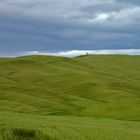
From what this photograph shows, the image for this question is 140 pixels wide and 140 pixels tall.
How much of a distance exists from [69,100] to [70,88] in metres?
28.3

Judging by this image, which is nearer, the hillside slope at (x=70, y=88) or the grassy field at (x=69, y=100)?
the grassy field at (x=69, y=100)

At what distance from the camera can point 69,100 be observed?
67.3m

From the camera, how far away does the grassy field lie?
16519 millimetres

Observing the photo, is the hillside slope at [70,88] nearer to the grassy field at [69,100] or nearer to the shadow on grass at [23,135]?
the grassy field at [69,100]

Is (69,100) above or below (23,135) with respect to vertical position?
below

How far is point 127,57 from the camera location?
177750mm

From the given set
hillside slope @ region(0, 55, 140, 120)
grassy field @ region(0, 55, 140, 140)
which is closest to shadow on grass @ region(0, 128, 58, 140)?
grassy field @ region(0, 55, 140, 140)

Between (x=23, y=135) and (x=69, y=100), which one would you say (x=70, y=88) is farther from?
(x=23, y=135)

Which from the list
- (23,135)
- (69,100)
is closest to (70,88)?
(69,100)

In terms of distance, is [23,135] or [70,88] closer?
[23,135]

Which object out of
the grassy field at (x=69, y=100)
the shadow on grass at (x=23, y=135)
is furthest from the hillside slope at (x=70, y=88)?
the shadow on grass at (x=23, y=135)

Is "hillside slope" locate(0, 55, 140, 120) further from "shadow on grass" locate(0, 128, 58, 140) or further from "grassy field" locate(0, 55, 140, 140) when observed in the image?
"shadow on grass" locate(0, 128, 58, 140)

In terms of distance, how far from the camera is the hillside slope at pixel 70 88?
4275cm

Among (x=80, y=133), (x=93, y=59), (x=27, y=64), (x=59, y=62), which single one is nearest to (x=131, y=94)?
(x=27, y=64)
